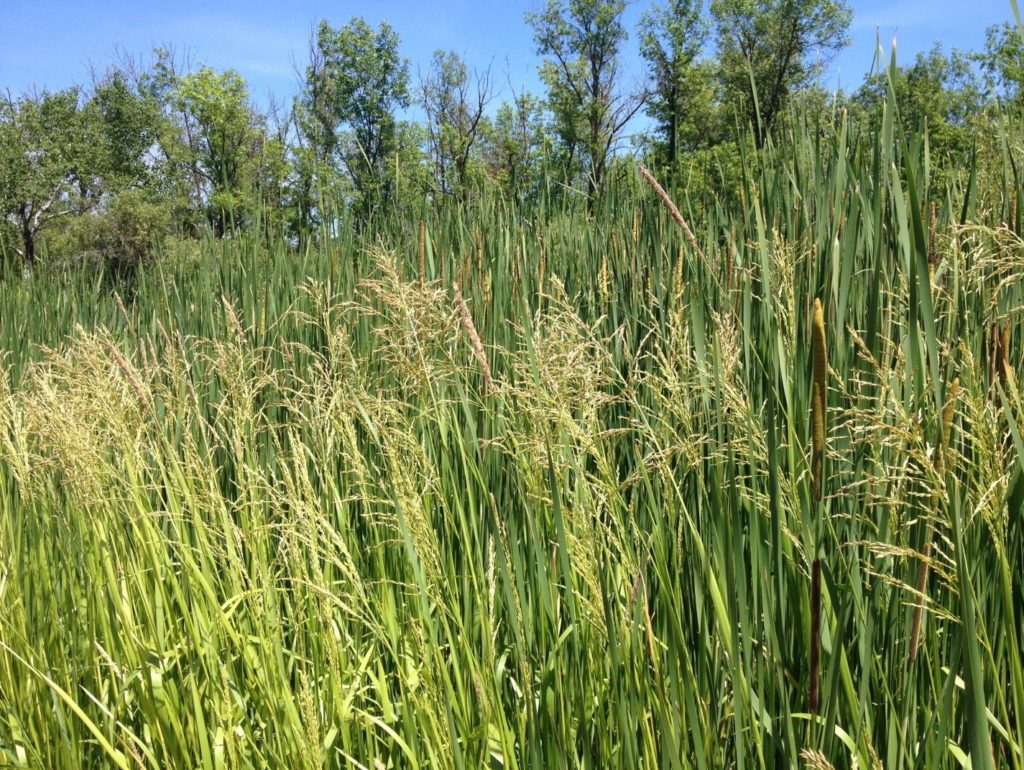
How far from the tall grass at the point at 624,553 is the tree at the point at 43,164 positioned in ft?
118

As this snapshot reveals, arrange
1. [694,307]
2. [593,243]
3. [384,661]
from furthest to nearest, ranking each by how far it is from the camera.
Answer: [593,243] → [384,661] → [694,307]

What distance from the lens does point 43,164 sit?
35.9 m

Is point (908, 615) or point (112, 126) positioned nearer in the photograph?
point (908, 615)

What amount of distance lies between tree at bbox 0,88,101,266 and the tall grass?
35920 millimetres

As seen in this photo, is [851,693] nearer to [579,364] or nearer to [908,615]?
[908,615]

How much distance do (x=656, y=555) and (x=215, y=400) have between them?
233 centimetres

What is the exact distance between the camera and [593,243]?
10.7ft

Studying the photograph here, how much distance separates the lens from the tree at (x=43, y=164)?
1332 inches

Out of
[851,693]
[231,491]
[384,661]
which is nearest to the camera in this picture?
[851,693]

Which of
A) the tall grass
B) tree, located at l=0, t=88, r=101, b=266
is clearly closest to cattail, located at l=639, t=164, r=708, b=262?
the tall grass

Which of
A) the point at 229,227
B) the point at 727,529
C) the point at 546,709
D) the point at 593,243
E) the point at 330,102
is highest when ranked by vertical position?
the point at 330,102

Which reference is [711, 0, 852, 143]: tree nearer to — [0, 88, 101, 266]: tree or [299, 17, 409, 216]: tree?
[299, 17, 409, 216]: tree

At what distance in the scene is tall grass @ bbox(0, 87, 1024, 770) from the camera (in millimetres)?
941

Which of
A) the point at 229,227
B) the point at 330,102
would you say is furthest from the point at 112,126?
the point at 229,227
